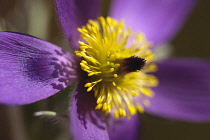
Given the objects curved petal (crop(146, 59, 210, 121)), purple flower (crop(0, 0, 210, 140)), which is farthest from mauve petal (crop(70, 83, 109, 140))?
curved petal (crop(146, 59, 210, 121))

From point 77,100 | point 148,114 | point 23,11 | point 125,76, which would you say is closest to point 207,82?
point 148,114

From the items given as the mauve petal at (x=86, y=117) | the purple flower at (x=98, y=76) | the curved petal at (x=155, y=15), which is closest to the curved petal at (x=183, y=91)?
the purple flower at (x=98, y=76)

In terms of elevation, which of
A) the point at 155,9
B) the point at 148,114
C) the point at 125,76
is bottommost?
the point at 148,114

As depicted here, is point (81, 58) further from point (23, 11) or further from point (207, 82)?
point (207, 82)

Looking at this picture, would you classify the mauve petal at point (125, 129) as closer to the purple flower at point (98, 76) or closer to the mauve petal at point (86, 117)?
the purple flower at point (98, 76)

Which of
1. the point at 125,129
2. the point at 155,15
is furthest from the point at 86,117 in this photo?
the point at 155,15

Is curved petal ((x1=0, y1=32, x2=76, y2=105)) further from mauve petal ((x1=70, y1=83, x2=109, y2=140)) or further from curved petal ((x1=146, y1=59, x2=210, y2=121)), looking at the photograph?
curved petal ((x1=146, y1=59, x2=210, y2=121))

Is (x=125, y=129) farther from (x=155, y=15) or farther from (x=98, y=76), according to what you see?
(x=155, y=15)
